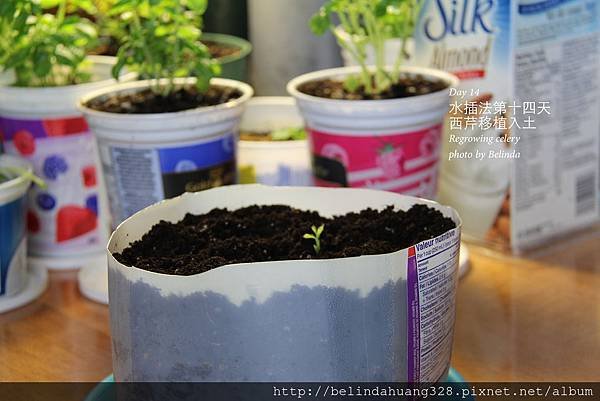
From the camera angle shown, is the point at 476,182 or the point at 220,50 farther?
the point at 220,50

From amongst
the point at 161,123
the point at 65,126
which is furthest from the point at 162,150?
the point at 65,126

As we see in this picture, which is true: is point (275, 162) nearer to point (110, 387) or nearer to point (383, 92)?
point (383, 92)

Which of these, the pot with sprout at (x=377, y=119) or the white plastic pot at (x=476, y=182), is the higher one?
the pot with sprout at (x=377, y=119)

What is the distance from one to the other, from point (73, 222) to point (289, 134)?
0.28 metres

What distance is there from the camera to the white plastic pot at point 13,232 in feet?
2.94

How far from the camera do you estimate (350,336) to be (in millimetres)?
570

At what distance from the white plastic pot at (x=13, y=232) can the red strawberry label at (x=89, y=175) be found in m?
0.08

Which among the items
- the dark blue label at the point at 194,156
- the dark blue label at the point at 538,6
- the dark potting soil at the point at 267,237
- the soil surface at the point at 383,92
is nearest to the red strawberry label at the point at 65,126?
the dark blue label at the point at 194,156

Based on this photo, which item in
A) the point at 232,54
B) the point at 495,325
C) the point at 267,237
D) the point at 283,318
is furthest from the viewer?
the point at 232,54

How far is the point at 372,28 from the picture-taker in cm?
97

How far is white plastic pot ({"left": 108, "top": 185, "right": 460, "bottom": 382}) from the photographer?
56cm

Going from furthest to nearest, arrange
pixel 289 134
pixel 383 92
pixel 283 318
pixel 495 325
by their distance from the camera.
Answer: pixel 289 134, pixel 383 92, pixel 495 325, pixel 283 318

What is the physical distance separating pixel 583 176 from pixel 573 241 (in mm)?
74

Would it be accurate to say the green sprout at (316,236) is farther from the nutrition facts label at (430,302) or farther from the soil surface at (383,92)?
the soil surface at (383,92)
